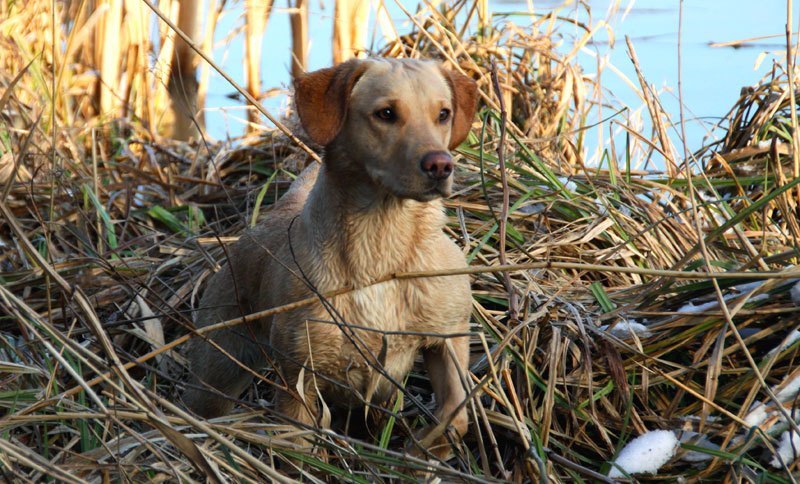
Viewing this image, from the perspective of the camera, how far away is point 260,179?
530cm

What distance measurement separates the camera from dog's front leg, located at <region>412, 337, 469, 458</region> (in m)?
2.95

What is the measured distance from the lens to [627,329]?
3129 millimetres

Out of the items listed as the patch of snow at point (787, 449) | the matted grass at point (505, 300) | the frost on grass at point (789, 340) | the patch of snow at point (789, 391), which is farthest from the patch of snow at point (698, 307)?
the patch of snow at point (787, 449)

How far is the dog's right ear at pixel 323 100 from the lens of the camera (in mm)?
2920

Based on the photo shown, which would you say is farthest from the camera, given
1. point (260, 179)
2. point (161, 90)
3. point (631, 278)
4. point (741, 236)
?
point (161, 90)

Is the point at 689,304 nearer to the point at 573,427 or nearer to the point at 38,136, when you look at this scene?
the point at 573,427

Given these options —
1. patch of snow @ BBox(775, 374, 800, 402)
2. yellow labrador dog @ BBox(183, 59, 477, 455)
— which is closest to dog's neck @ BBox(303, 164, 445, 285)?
yellow labrador dog @ BBox(183, 59, 477, 455)

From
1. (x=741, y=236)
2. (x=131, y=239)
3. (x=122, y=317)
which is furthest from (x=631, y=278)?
(x=131, y=239)

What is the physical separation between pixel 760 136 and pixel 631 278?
1.31 meters

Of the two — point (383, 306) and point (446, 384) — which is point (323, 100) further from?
point (446, 384)

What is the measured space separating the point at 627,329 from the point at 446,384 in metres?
0.64

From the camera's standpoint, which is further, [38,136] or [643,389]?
[38,136]

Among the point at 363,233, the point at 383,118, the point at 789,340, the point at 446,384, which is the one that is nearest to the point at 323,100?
the point at 383,118

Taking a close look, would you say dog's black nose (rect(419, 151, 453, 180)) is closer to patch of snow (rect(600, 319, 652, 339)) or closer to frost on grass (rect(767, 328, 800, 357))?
patch of snow (rect(600, 319, 652, 339))
